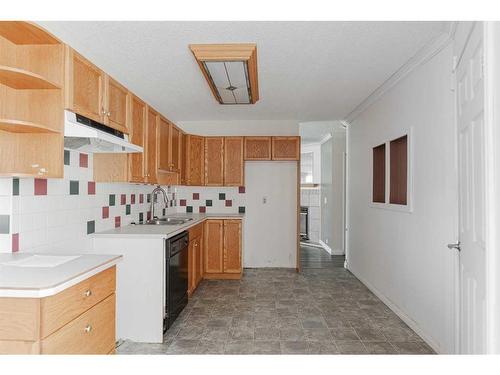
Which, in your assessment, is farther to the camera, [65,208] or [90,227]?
[90,227]

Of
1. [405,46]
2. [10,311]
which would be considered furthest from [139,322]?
[405,46]

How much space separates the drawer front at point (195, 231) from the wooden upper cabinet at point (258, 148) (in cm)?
144

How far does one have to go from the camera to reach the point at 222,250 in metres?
4.79

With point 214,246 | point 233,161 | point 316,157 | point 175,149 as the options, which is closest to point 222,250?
point 214,246

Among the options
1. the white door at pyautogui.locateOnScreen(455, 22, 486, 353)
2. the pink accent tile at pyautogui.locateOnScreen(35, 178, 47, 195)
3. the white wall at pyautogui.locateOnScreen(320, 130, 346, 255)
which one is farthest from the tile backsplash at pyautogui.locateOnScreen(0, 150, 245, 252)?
the white wall at pyautogui.locateOnScreen(320, 130, 346, 255)

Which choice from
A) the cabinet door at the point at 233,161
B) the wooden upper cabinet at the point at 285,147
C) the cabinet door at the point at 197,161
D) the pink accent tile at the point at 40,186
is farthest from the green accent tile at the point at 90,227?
the wooden upper cabinet at the point at 285,147

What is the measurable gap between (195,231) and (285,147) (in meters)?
2.06

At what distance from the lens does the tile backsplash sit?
80.5 inches

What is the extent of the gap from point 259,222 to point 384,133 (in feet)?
8.20

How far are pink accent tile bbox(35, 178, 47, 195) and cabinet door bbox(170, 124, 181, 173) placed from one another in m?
1.87

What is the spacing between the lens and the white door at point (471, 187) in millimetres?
1522

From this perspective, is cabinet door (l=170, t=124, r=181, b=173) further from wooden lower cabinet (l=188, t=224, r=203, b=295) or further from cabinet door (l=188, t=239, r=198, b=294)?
cabinet door (l=188, t=239, r=198, b=294)

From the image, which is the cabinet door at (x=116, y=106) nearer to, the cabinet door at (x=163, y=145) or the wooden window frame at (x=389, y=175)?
the cabinet door at (x=163, y=145)

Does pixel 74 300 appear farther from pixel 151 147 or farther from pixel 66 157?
pixel 151 147
